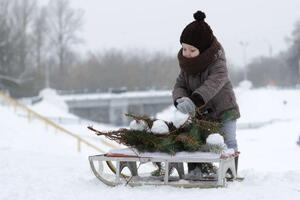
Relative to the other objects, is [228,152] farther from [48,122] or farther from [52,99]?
[52,99]

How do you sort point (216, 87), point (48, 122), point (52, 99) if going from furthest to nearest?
point (52, 99)
point (48, 122)
point (216, 87)

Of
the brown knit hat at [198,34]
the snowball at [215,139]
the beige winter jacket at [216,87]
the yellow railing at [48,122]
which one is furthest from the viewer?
the yellow railing at [48,122]

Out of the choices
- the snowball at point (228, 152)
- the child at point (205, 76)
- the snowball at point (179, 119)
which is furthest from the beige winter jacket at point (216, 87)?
the snowball at point (228, 152)

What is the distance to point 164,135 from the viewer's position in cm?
666

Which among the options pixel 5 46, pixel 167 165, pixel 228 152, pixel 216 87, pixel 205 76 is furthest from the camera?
pixel 5 46

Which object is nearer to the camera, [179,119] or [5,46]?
[179,119]

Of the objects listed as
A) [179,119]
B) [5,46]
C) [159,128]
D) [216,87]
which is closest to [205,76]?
[216,87]

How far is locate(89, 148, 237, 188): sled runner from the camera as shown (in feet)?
21.0

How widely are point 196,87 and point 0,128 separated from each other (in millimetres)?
19976

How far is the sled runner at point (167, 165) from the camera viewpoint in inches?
252

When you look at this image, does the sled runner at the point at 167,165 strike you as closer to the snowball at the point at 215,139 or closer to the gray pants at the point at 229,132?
the snowball at the point at 215,139

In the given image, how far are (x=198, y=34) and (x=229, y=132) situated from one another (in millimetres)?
1094

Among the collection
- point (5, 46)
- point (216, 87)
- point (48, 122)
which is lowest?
point (216, 87)

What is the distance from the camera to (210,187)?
6.26 m
